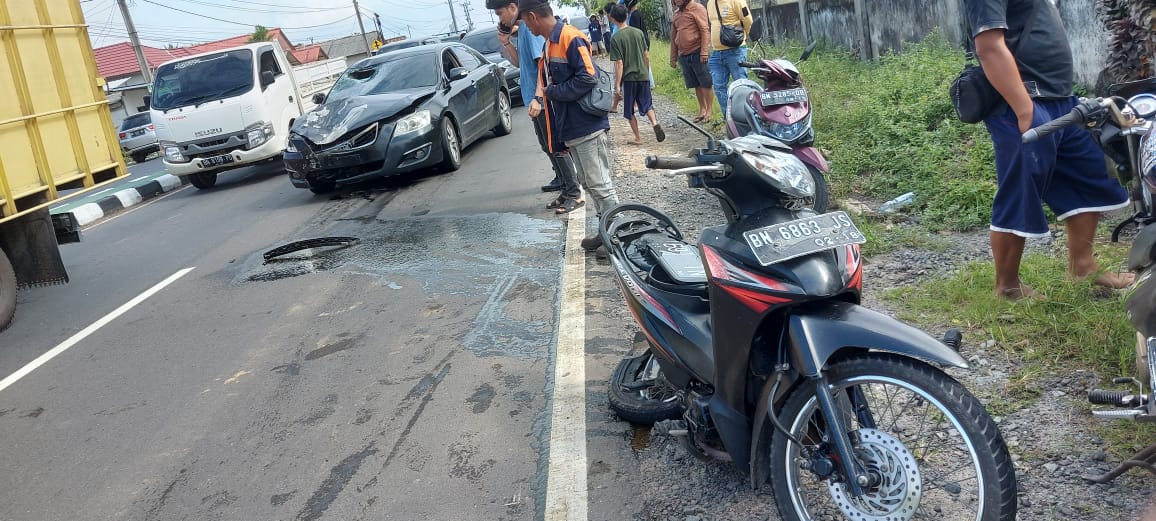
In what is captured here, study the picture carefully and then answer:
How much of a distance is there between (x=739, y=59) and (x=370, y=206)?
14.5ft

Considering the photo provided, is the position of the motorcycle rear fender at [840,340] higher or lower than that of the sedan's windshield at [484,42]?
lower

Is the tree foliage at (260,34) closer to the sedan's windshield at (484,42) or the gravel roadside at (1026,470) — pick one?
the sedan's windshield at (484,42)

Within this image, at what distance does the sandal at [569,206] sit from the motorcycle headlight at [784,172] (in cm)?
515

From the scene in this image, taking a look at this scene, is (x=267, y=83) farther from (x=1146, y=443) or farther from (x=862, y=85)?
(x=1146, y=443)

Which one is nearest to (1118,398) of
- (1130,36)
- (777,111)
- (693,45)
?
(777,111)

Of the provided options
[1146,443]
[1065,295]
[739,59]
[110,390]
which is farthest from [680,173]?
[739,59]

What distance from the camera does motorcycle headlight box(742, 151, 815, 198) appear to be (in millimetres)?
2600

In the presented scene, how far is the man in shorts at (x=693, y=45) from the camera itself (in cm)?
1059

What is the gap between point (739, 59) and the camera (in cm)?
1002

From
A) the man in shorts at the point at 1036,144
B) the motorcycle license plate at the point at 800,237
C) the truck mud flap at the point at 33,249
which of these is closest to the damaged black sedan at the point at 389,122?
the truck mud flap at the point at 33,249

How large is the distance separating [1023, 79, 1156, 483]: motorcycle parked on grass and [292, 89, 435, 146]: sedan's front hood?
7881 mm

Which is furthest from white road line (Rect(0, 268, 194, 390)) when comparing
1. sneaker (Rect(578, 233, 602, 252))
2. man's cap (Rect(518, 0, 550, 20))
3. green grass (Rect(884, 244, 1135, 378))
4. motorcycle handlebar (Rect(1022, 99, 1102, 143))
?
motorcycle handlebar (Rect(1022, 99, 1102, 143))

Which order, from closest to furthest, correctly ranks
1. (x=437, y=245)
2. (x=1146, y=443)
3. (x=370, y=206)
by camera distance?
(x=1146, y=443) → (x=437, y=245) → (x=370, y=206)

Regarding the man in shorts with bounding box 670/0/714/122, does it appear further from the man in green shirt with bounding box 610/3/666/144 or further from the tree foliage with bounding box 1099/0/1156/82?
the tree foliage with bounding box 1099/0/1156/82
